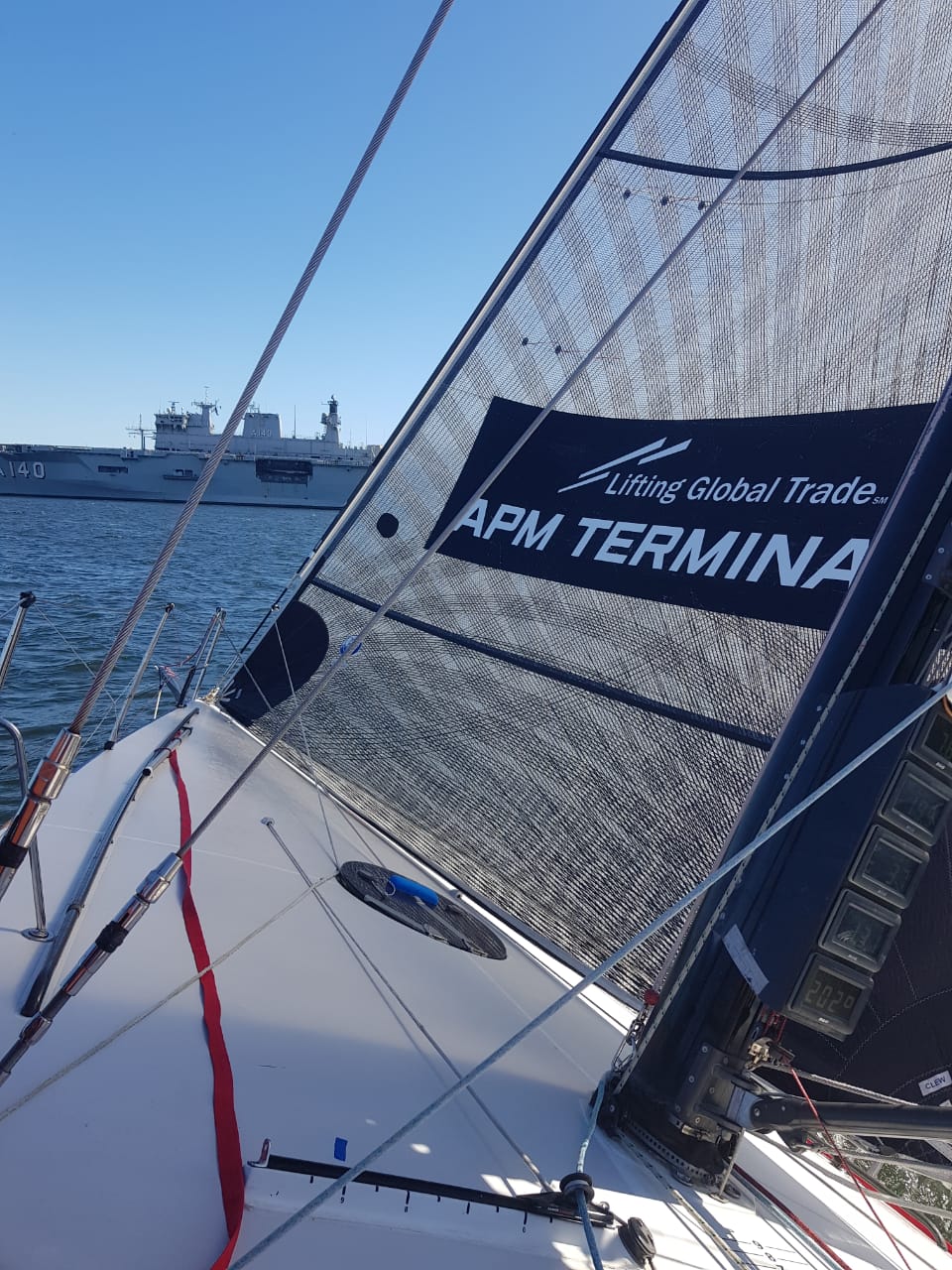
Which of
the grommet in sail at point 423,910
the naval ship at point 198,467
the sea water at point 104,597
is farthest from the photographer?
the naval ship at point 198,467

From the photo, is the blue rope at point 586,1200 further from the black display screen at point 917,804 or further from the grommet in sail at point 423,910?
the black display screen at point 917,804

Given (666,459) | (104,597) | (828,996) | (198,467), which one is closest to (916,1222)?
(828,996)

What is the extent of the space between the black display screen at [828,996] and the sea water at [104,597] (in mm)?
2164

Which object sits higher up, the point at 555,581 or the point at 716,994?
the point at 555,581

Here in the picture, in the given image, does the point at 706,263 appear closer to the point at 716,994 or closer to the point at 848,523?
the point at 848,523

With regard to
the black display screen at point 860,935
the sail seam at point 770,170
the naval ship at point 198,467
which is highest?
the naval ship at point 198,467

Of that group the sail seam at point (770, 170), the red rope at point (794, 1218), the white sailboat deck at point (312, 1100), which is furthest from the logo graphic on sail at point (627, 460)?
the red rope at point (794, 1218)

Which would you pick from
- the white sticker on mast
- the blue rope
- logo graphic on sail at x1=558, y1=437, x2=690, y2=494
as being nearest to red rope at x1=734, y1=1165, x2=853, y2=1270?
the blue rope

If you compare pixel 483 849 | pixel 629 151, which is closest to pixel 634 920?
pixel 483 849

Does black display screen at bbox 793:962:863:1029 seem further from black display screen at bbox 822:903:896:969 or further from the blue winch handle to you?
the blue winch handle

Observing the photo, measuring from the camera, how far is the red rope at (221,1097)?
40.4 inches

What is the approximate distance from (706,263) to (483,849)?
5.27 ft

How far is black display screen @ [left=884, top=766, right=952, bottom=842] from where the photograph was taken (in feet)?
4.26

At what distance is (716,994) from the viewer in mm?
1353
